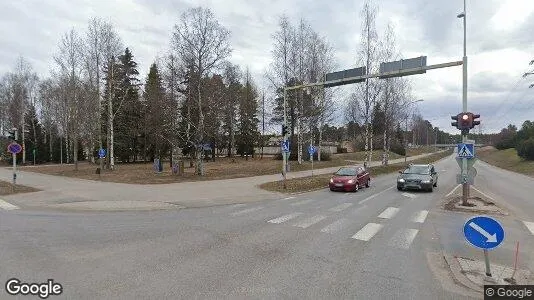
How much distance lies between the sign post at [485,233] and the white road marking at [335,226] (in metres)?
4.50

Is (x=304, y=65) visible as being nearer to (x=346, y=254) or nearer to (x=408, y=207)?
(x=408, y=207)

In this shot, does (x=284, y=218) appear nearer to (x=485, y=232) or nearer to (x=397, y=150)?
(x=485, y=232)

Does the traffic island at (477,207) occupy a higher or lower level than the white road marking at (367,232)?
lower

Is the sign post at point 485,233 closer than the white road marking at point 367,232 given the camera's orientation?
Yes

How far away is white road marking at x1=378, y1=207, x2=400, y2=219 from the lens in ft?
45.0

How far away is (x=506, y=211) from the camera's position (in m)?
15.5

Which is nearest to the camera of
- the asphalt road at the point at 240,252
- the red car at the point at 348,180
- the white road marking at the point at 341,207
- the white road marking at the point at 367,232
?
the asphalt road at the point at 240,252

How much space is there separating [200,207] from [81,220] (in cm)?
458

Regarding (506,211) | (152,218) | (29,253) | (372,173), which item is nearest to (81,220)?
(152,218)

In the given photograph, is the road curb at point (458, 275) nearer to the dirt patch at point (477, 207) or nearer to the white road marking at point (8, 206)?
the dirt patch at point (477, 207)

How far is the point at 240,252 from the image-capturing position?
27.1 ft

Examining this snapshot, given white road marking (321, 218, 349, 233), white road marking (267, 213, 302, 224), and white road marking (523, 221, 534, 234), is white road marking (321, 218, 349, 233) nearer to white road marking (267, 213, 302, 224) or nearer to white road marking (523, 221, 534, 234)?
white road marking (267, 213, 302, 224)

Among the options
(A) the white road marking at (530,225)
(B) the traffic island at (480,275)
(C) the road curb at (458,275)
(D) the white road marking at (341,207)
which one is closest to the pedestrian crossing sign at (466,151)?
(A) the white road marking at (530,225)

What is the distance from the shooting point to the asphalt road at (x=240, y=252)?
19.9 ft
